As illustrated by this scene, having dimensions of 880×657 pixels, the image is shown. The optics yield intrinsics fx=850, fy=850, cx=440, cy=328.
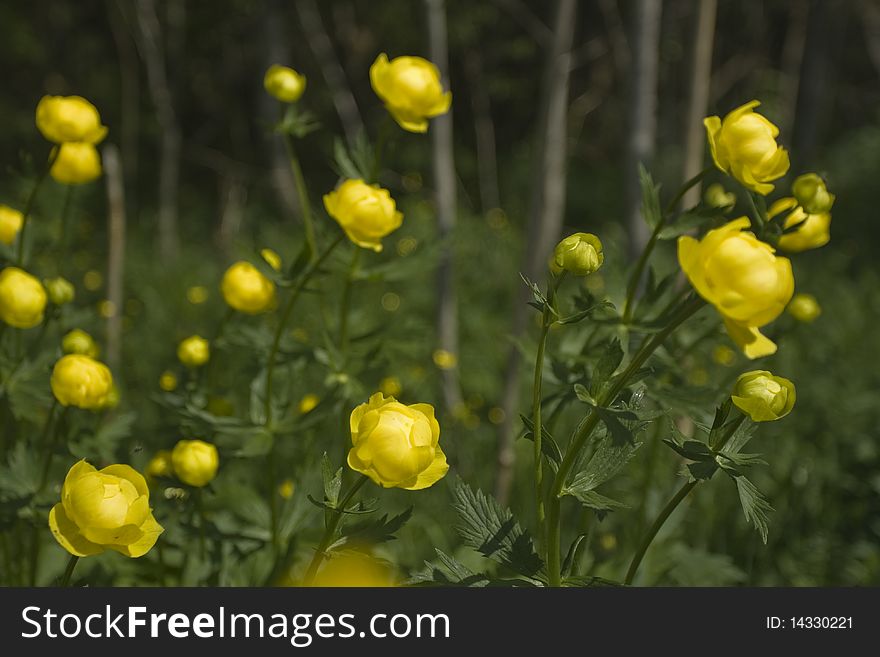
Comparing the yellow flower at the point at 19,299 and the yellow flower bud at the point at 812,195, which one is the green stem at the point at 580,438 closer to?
the yellow flower bud at the point at 812,195

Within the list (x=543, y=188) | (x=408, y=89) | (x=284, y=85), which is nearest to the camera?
(x=408, y=89)

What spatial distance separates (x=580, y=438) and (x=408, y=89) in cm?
63

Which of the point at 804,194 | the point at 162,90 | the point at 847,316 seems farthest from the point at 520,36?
the point at 804,194

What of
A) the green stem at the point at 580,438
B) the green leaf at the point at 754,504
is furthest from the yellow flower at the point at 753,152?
the green leaf at the point at 754,504

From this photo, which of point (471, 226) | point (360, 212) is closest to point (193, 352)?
point (360, 212)

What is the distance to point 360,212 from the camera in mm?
1142

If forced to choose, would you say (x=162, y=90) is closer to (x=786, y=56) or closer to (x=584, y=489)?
(x=584, y=489)

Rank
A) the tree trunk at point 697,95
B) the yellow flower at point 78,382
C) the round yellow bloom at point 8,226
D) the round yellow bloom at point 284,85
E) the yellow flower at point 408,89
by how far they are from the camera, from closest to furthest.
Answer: the yellow flower at point 78,382 < the yellow flower at point 408,89 < the round yellow bloom at point 284,85 < the round yellow bloom at point 8,226 < the tree trunk at point 697,95

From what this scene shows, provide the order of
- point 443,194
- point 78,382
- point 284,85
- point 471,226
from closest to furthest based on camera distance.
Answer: point 78,382 < point 284,85 < point 443,194 < point 471,226

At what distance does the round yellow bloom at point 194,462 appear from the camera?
44.5 inches

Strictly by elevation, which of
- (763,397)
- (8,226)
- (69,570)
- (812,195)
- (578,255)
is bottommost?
(69,570)

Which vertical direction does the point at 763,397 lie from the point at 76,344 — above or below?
below

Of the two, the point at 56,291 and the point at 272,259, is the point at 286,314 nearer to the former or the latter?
the point at 272,259

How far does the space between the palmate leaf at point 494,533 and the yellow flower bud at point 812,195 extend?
0.47 m
